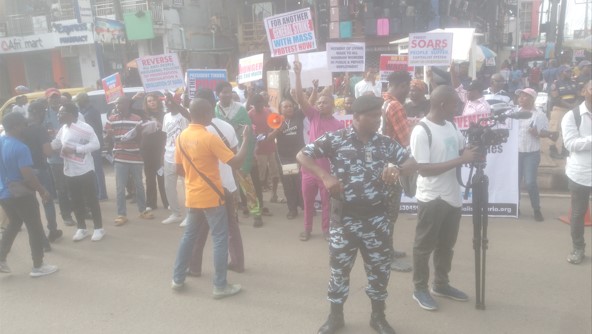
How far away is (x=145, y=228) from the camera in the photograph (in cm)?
666

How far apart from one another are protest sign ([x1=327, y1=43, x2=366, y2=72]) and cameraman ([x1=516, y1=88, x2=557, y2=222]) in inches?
116

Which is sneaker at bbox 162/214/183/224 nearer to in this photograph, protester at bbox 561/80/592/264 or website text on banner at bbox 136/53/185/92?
website text on banner at bbox 136/53/185/92

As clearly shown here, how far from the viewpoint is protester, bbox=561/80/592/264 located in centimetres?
458

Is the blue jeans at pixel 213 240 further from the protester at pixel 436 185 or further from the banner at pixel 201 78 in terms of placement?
the banner at pixel 201 78

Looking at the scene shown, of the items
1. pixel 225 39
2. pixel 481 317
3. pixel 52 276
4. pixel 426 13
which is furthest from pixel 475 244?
pixel 225 39

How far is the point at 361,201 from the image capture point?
11.0 feet

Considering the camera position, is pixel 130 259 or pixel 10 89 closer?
pixel 130 259

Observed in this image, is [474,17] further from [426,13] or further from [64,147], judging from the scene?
[64,147]

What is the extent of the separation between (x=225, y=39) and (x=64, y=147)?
23.5m

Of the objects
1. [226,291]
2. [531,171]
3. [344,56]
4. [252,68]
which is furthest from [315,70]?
[226,291]

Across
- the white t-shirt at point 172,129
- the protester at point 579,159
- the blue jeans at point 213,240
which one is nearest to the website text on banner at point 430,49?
the protester at point 579,159

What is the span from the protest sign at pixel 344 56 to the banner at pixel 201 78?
1.81 meters

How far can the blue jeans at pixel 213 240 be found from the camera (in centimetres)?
426

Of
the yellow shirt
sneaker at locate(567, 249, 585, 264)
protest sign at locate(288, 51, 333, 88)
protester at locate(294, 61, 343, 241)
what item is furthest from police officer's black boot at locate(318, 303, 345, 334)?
protest sign at locate(288, 51, 333, 88)
